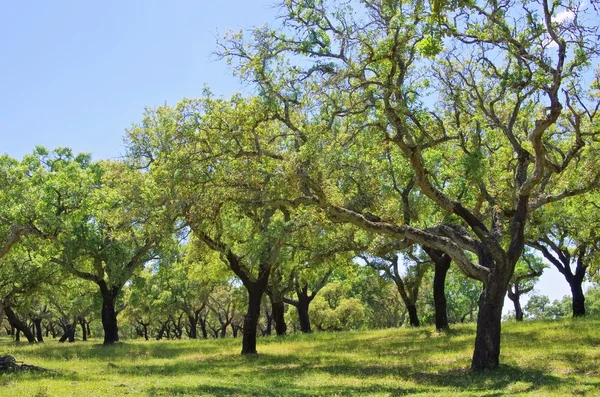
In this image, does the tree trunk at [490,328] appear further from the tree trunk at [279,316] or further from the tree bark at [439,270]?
the tree trunk at [279,316]

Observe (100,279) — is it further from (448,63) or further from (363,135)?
(448,63)

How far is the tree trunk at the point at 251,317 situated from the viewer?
2619 cm

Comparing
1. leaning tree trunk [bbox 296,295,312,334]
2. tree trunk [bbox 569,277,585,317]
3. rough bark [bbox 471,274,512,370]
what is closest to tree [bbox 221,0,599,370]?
rough bark [bbox 471,274,512,370]

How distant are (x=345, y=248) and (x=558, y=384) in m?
12.7

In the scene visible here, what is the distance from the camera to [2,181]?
1142 inches

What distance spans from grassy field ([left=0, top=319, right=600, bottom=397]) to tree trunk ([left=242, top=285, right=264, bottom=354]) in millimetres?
915

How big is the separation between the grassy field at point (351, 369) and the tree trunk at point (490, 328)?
562 millimetres

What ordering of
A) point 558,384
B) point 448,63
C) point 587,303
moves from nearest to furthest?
point 558,384 → point 448,63 → point 587,303

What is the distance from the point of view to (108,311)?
37.0m

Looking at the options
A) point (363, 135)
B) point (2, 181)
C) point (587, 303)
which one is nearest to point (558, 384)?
point (363, 135)

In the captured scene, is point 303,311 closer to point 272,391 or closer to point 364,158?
point 364,158

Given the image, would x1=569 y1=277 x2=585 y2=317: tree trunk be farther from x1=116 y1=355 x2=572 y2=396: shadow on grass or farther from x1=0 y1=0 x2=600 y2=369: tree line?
x1=116 y1=355 x2=572 y2=396: shadow on grass

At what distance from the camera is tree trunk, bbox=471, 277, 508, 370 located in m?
16.7

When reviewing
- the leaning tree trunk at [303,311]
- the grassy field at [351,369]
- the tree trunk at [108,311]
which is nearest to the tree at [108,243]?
the tree trunk at [108,311]
